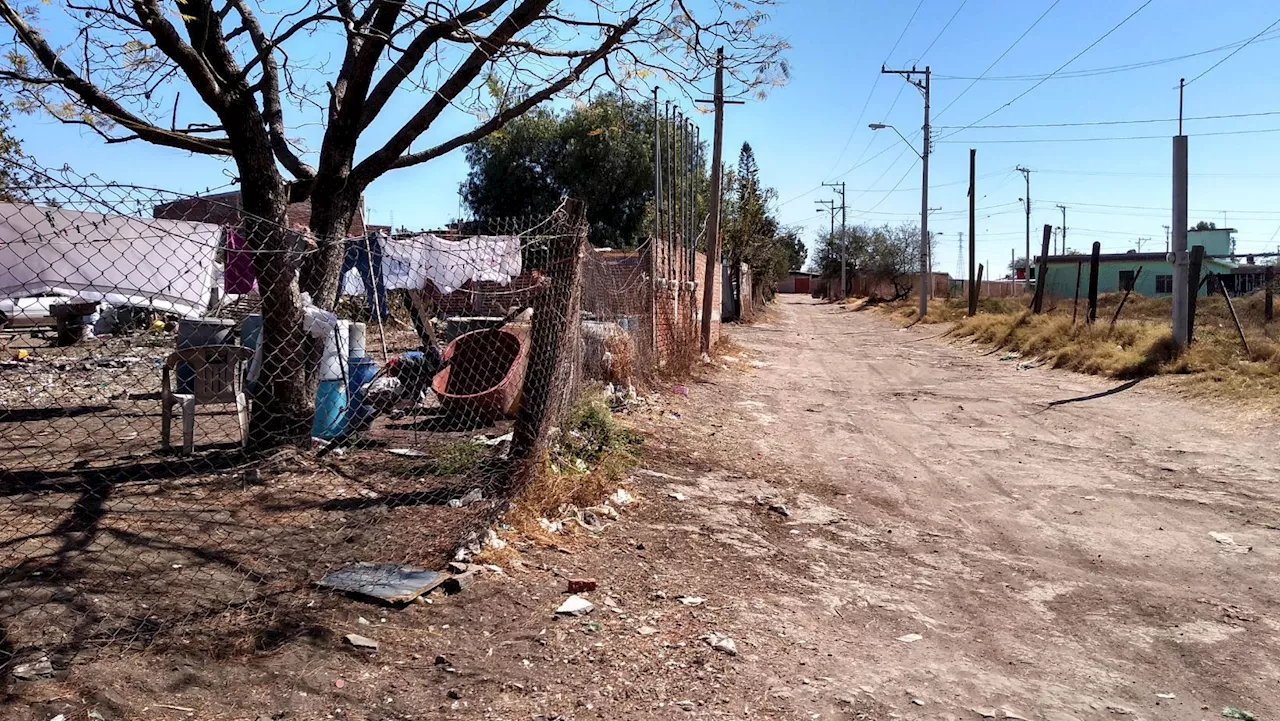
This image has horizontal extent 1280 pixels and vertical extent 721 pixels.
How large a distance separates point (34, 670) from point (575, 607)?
6.51 feet

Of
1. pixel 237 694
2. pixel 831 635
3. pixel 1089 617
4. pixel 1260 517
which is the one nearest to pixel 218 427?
pixel 237 694

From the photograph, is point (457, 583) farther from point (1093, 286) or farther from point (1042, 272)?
point (1042, 272)

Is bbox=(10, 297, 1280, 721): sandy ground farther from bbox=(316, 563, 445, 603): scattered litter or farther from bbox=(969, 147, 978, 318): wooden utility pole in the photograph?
bbox=(969, 147, 978, 318): wooden utility pole

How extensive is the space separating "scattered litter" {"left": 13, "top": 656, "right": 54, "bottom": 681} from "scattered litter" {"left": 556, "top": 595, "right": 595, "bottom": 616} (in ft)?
6.09

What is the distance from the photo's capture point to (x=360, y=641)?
330cm

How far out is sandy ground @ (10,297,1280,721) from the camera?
3.10 meters

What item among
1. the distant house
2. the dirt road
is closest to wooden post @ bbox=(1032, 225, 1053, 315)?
the dirt road

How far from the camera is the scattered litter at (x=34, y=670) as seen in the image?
2789 mm

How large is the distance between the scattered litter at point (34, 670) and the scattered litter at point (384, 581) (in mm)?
1034

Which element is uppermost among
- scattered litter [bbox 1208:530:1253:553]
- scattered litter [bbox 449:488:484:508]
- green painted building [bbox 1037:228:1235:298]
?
green painted building [bbox 1037:228:1235:298]

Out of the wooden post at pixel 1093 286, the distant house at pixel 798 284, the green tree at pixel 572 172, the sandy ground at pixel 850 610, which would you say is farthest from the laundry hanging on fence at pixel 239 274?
the distant house at pixel 798 284

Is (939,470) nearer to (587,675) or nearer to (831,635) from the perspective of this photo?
(831,635)

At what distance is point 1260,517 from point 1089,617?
270 cm

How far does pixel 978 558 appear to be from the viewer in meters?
5.01
